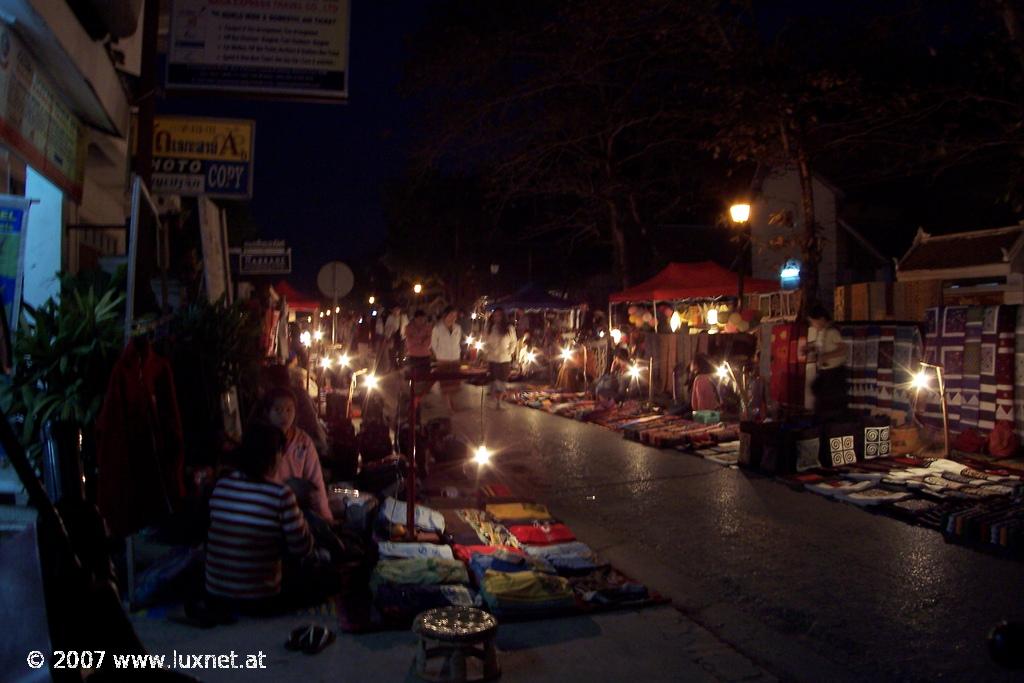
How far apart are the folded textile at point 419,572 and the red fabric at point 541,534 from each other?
47.6 inches

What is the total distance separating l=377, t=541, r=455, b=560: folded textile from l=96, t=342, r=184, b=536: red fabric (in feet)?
5.71

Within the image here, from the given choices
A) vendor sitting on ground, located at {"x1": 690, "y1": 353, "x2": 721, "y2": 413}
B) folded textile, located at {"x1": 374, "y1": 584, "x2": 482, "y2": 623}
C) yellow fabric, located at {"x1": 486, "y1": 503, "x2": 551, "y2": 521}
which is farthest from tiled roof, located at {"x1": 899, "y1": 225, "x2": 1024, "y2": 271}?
folded textile, located at {"x1": 374, "y1": 584, "x2": 482, "y2": 623}

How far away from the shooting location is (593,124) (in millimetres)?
22188

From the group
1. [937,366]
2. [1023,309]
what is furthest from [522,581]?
[1023,309]

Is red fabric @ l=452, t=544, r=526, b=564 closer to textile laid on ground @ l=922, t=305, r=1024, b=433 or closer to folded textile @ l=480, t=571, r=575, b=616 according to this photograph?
folded textile @ l=480, t=571, r=575, b=616

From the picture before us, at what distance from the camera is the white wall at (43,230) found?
6570mm

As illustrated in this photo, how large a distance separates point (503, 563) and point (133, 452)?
8.75 feet

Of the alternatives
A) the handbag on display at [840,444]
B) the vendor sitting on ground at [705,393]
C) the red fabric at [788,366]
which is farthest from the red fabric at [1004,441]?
the vendor sitting on ground at [705,393]

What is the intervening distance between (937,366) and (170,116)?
1007 centimetres

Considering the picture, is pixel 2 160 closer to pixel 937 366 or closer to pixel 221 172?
pixel 221 172

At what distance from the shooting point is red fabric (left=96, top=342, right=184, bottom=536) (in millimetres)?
4475

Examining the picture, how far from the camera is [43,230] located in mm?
6629

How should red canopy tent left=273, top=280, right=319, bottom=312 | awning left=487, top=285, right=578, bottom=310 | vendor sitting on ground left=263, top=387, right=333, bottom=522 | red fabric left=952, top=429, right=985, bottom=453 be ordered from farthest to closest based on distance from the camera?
awning left=487, top=285, right=578, bottom=310 → red canopy tent left=273, top=280, right=319, bottom=312 → red fabric left=952, top=429, right=985, bottom=453 → vendor sitting on ground left=263, top=387, right=333, bottom=522

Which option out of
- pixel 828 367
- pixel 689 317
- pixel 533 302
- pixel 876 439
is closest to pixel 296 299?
pixel 533 302
